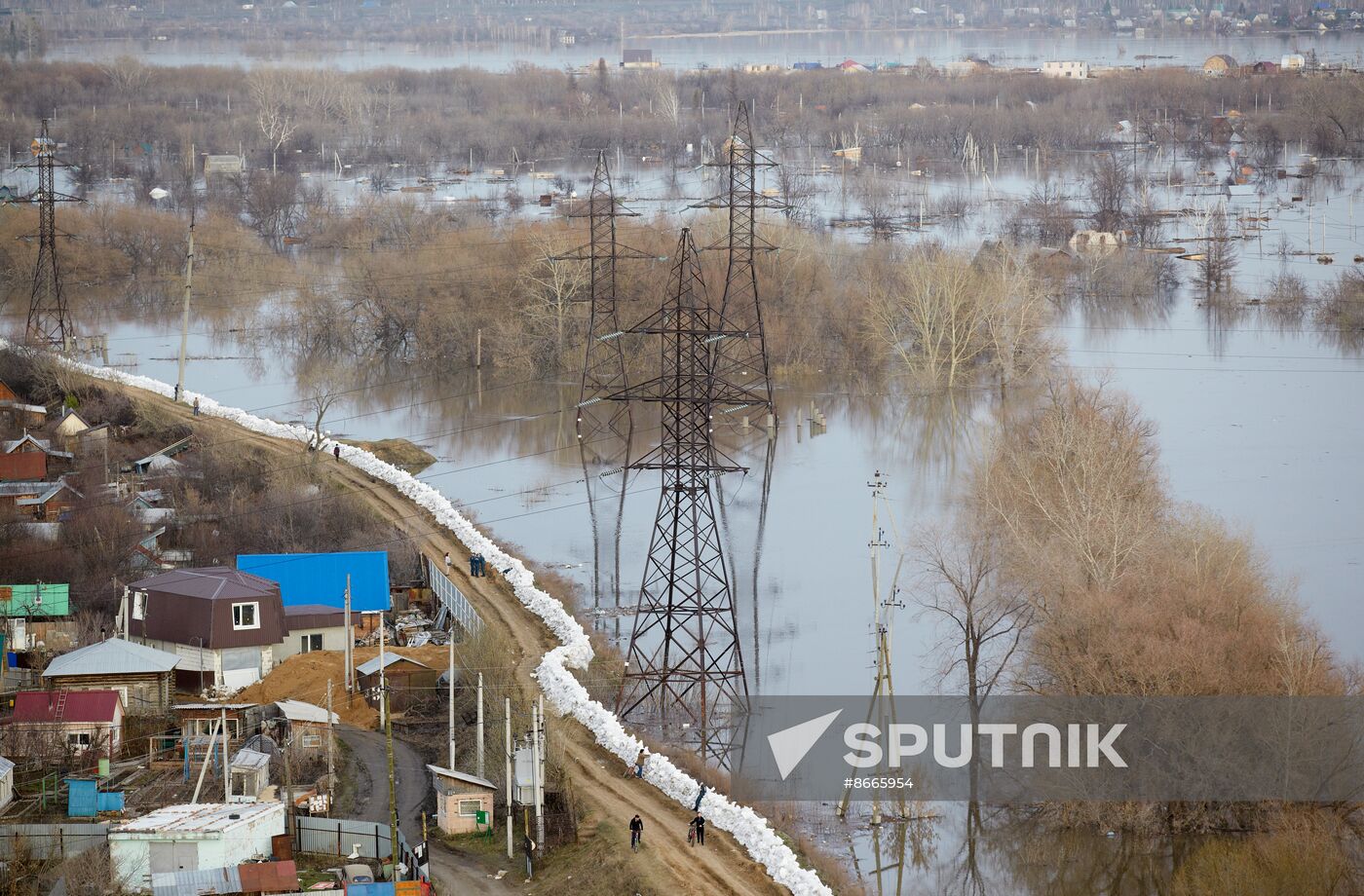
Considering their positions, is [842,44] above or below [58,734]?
above

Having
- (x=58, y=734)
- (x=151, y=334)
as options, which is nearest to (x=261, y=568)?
(x=58, y=734)

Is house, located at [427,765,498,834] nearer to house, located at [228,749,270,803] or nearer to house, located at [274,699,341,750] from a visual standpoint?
house, located at [228,749,270,803]

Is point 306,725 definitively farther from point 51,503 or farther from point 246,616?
point 51,503

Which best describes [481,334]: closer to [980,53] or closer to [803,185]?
[803,185]

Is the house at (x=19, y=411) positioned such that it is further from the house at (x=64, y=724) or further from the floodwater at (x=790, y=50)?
the floodwater at (x=790, y=50)

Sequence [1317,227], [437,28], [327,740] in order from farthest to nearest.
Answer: [437,28] < [1317,227] < [327,740]

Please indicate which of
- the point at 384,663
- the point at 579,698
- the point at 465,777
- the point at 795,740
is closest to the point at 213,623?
the point at 384,663

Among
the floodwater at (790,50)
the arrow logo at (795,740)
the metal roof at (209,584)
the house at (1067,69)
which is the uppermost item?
the floodwater at (790,50)

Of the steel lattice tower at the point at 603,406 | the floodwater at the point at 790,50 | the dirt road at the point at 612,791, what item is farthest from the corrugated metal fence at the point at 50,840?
the floodwater at the point at 790,50
